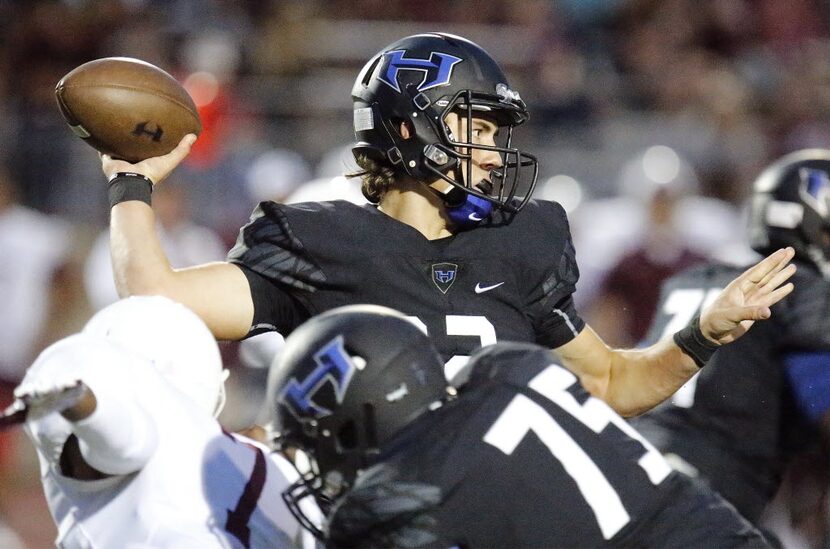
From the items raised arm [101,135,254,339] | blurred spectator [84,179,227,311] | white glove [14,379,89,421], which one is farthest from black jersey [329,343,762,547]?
blurred spectator [84,179,227,311]

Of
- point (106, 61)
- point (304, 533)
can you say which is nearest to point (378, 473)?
point (304, 533)

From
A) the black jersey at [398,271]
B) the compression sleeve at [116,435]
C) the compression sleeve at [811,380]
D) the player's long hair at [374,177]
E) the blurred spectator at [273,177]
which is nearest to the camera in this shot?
the compression sleeve at [116,435]

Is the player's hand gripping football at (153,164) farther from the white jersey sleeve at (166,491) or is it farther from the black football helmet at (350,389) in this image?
the black football helmet at (350,389)

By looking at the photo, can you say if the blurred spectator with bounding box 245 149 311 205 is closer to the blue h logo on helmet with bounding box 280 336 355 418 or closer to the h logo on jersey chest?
the h logo on jersey chest

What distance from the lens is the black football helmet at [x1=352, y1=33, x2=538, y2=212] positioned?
3.11m

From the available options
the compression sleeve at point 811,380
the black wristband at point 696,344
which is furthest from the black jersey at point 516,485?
the compression sleeve at point 811,380

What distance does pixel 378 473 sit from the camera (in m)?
2.12

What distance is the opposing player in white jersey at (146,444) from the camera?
223 centimetres

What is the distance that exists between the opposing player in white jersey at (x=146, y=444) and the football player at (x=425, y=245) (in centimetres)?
42

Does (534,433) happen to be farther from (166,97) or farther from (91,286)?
(91,286)

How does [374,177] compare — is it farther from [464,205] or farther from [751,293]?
[751,293]

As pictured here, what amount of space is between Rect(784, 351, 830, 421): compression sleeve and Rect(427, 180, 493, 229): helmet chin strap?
143 cm

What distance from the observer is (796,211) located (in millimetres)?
4375

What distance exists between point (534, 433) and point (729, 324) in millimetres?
1130
